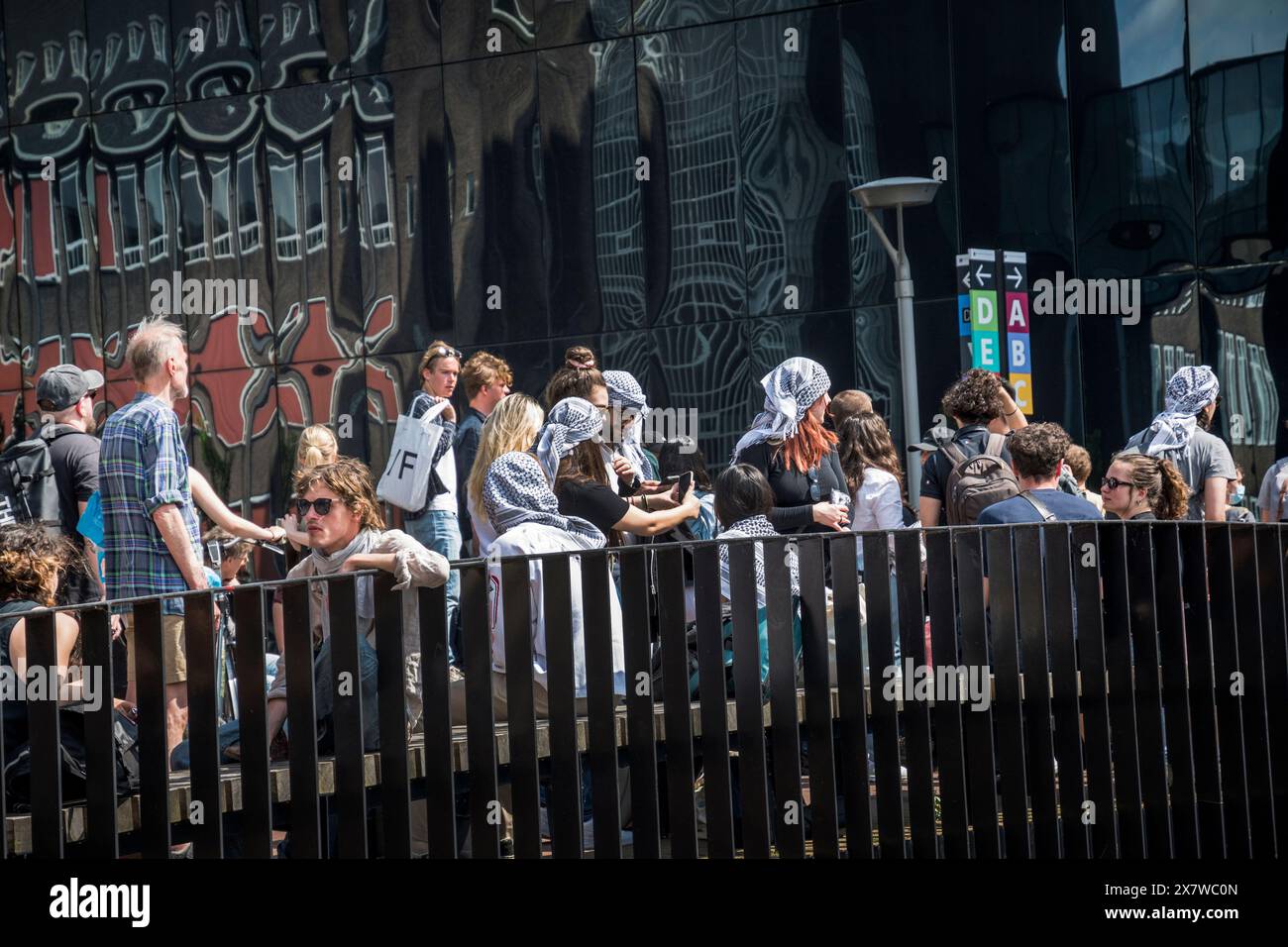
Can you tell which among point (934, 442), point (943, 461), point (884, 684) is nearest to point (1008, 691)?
point (884, 684)

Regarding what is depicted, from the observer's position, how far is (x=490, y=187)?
16438 millimetres

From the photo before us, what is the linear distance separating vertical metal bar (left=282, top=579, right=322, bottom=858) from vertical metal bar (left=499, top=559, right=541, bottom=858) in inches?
22.0

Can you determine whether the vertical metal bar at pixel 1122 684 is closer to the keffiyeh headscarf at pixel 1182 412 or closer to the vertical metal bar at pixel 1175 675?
the vertical metal bar at pixel 1175 675

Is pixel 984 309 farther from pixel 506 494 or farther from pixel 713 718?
pixel 713 718

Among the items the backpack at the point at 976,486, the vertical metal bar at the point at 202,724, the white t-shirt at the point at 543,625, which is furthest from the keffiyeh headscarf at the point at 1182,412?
the vertical metal bar at the point at 202,724

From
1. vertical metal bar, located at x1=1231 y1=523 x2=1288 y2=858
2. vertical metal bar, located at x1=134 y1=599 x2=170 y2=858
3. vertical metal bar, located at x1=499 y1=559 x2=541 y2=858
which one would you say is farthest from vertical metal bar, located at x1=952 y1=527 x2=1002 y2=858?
vertical metal bar, located at x1=134 y1=599 x2=170 y2=858

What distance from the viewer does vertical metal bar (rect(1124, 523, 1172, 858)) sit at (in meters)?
5.43

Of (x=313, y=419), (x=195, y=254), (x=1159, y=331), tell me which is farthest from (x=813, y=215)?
(x=195, y=254)

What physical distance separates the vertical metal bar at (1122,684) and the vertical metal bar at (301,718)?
101 inches

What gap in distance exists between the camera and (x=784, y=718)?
16.2 ft

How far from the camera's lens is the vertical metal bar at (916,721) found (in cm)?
505

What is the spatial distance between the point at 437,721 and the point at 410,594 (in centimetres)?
36
